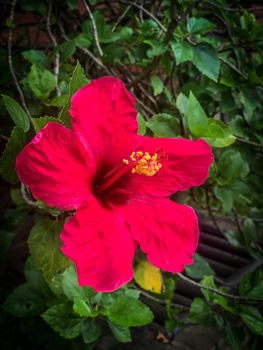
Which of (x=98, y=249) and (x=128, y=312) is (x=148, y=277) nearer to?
(x=128, y=312)

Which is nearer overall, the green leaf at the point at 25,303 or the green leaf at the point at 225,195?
the green leaf at the point at 25,303

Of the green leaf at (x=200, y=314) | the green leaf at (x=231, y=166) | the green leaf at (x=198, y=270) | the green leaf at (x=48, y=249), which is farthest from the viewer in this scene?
the green leaf at (x=198, y=270)

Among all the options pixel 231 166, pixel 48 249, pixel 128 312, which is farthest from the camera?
pixel 231 166

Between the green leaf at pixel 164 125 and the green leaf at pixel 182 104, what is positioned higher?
the green leaf at pixel 182 104

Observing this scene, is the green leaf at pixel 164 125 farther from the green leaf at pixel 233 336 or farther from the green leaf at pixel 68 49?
the green leaf at pixel 233 336

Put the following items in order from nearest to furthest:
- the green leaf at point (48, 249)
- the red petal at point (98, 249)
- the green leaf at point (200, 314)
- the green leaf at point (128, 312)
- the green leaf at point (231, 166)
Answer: the red petal at point (98, 249)
the green leaf at point (48, 249)
the green leaf at point (128, 312)
the green leaf at point (200, 314)
the green leaf at point (231, 166)

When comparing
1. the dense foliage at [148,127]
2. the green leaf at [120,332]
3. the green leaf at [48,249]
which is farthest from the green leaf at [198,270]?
the green leaf at [48,249]

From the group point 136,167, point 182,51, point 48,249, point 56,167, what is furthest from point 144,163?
point 182,51

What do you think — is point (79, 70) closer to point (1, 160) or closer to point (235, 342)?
point (1, 160)
